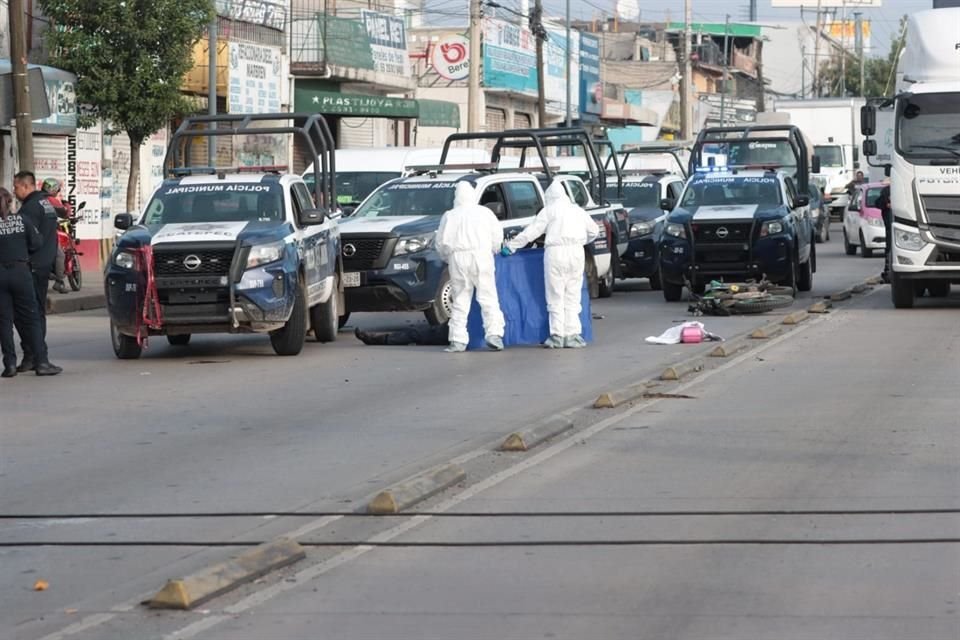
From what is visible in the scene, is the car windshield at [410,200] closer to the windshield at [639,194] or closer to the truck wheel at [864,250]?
the windshield at [639,194]

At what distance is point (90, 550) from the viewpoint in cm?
843

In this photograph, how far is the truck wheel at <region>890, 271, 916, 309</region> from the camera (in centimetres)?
2358

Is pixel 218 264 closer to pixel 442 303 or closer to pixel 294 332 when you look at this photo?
pixel 294 332

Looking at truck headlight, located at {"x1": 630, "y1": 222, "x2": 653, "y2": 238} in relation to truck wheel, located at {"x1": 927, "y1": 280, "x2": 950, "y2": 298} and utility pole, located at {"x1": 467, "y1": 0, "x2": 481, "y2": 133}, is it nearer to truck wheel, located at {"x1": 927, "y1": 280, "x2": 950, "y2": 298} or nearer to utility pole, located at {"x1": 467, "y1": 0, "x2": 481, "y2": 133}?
truck wheel, located at {"x1": 927, "y1": 280, "x2": 950, "y2": 298}

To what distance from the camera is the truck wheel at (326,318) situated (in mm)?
19719

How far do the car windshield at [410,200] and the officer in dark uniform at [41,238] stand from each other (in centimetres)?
504

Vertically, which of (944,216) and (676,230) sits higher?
(944,216)

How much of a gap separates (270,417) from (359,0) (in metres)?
39.9

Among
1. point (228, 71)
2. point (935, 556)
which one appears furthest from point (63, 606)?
point (228, 71)

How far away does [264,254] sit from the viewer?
57.9 ft

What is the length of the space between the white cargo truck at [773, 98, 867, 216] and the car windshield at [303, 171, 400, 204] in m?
29.5

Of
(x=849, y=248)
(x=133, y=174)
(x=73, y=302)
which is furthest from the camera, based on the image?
(x=849, y=248)

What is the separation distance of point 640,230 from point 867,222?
11185 mm

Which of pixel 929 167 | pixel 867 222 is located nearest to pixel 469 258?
pixel 929 167
